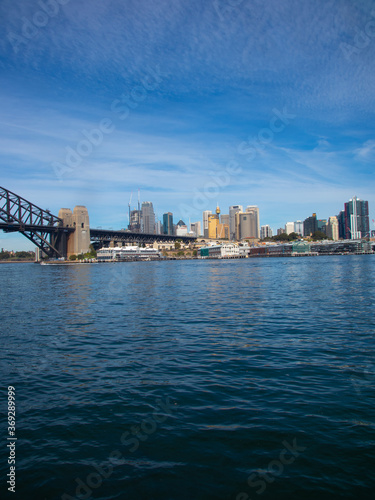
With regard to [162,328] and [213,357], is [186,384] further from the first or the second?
[162,328]

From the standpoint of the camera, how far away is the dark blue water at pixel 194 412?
5.69 meters

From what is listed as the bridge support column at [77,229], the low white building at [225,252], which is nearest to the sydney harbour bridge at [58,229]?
the bridge support column at [77,229]

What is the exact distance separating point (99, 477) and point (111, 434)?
128 centimetres

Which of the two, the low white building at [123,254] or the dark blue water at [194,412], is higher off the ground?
the low white building at [123,254]

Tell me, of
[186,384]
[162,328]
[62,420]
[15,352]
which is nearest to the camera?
[62,420]

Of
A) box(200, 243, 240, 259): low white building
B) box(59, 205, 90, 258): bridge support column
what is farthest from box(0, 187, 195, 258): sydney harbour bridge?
box(200, 243, 240, 259): low white building

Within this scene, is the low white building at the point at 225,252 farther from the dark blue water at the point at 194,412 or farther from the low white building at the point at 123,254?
the dark blue water at the point at 194,412

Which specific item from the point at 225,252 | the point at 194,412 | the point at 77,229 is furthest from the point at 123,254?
the point at 194,412

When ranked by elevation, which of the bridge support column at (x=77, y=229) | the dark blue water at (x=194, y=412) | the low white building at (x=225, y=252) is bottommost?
the dark blue water at (x=194, y=412)

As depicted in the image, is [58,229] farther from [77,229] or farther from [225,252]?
[225,252]

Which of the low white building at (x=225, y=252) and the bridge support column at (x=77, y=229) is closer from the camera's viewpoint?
the bridge support column at (x=77, y=229)

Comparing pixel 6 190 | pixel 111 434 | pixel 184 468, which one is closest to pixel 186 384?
pixel 111 434

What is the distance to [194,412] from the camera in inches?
310

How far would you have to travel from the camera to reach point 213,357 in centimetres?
1191
